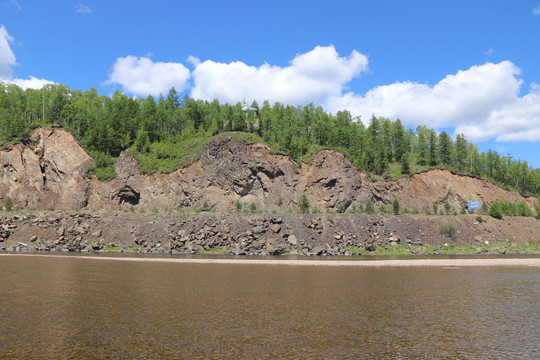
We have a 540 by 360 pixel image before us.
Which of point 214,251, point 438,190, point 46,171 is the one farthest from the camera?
point 438,190

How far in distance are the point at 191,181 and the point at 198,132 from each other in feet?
85.4

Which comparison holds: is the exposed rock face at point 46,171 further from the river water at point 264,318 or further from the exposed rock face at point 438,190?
the exposed rock face at point 438,190

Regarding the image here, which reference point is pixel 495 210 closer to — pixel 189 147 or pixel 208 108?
pixel 189 147

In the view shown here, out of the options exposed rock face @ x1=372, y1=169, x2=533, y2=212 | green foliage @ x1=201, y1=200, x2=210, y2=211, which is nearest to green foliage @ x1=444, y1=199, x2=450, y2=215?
exposed rock face @ x1=372, y1=169, x2=533, y2=212

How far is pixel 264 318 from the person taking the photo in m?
19.1

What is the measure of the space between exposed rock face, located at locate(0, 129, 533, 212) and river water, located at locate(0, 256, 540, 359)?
198ft

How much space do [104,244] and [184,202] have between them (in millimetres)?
25358

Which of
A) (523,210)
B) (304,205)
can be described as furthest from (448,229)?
(523,210)

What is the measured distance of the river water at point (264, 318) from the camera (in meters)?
14.0

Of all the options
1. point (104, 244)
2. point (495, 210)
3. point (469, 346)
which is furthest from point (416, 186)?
point (469, 346)

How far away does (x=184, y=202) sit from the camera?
92375 mm

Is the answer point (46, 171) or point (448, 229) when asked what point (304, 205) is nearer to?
point (448, 229)

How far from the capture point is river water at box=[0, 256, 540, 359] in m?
14.0

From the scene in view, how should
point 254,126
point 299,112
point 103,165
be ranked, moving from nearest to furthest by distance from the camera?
point 103,165 → point 254,126 → point 299,112
